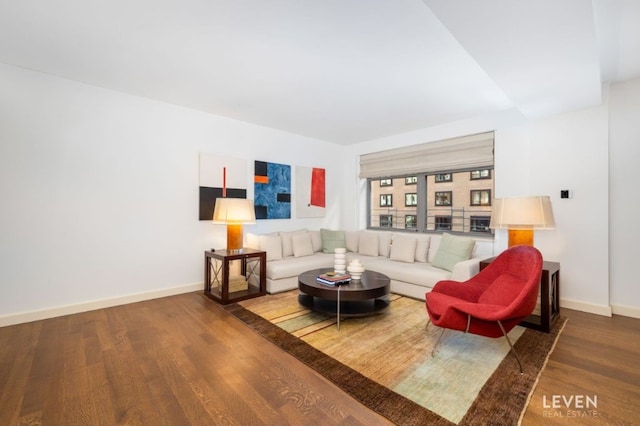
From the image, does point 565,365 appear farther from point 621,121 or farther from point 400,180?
point 400,180

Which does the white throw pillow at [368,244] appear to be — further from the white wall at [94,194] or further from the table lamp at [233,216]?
the white wall at [94,194]

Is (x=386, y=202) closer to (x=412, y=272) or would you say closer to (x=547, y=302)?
(x=412, y=272)

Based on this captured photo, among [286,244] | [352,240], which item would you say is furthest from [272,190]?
[352,240]

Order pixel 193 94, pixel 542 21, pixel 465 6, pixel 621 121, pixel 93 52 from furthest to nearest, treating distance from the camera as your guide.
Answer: pixel 193 94
pixel 621 121
pixel 93 52
pixel 542 21
pixel 465 6

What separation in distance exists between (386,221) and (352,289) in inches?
126

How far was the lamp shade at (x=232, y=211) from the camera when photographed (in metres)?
3.83

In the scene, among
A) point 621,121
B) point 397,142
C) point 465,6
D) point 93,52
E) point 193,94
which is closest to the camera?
point 465,6

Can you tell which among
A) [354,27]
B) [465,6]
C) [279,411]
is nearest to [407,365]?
[279,411]

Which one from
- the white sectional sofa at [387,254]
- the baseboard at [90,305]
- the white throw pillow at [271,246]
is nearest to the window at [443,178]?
the white sectional sofa at [387,254]

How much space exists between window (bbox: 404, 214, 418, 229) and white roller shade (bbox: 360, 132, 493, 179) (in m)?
0.91

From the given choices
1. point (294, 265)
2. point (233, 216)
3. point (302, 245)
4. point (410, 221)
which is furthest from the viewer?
point (410, 221)

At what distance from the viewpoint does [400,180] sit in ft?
18.8

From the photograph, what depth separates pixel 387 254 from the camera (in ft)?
15.5

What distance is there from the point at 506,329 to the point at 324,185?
13.6 ft
